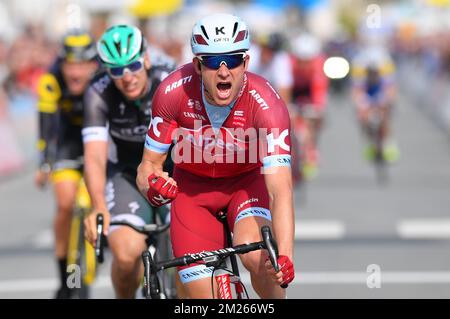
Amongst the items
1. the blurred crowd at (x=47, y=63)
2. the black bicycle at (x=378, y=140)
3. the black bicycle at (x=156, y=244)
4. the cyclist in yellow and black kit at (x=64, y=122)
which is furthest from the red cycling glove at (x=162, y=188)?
the black bicycle at (x=378, y=140)

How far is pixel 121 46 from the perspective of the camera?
733 cm

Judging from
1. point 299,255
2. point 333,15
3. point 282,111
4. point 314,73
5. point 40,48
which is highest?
point 333,15

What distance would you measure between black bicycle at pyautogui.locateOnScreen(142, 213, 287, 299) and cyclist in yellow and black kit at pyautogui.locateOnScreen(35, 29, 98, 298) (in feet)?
11.5

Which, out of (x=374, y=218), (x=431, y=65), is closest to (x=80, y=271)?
(x=374, y=218)

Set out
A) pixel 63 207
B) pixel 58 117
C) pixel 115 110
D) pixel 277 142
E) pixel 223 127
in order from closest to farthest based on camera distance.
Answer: pixel 277 142, pixel 223 127, pixel 115 110, pixel 63 207, pixel 58 117

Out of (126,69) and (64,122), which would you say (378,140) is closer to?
(64,122)

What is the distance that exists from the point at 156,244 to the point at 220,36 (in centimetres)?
200

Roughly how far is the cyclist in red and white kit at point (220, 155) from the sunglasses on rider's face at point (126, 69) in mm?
833

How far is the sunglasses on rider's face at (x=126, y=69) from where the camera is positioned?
7.29m

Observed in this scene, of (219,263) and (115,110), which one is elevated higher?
(115,110)

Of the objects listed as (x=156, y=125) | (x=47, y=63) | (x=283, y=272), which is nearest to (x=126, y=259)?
(x=156, y=125)

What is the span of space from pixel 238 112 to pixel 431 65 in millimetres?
30569

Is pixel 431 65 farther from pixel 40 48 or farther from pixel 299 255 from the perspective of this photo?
pixel 299 255
